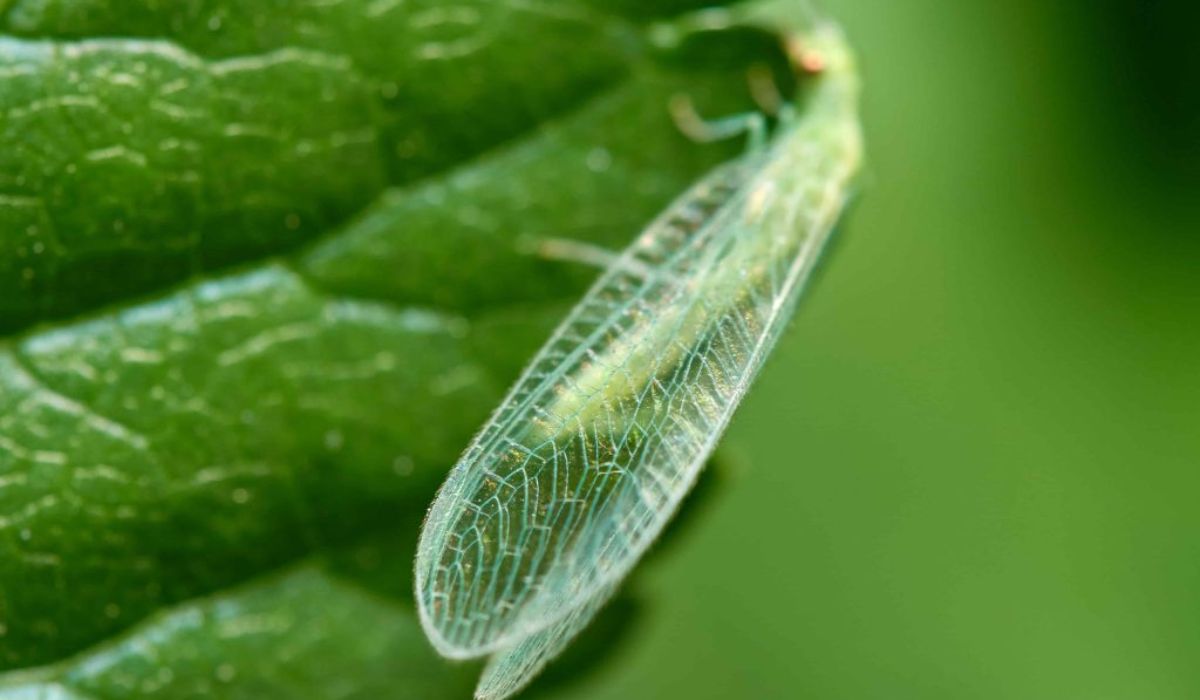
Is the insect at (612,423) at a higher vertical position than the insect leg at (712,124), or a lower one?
lower

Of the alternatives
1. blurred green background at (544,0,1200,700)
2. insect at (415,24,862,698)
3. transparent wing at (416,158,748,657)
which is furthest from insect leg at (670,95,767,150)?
blurred green background at (544,0,1200,700)

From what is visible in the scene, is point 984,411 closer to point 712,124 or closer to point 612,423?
point 712,124

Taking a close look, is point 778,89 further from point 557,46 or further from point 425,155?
point 425,155

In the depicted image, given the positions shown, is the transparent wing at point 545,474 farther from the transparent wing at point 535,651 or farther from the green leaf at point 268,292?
the green leaf at point 268,292

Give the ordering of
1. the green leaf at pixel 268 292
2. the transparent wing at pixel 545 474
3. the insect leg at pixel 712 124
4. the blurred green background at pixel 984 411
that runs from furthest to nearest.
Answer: the blurred green background at pixel 984 411 < the insect leg at pixel 712 124 < the transparent wing at pixel 545 474 < the green leaf at pixel 268 292

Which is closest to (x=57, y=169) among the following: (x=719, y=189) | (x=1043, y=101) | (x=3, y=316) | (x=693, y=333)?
(x=3, y=316)

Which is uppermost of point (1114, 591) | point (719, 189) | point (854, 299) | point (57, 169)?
point (57, 169)

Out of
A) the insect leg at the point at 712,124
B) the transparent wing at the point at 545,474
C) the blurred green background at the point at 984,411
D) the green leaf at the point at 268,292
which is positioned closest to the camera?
the green leaf at the point at 268,292

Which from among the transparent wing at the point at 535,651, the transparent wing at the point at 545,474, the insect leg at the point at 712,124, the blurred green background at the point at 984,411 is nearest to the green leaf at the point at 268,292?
the insect leg at the point at 712,124
